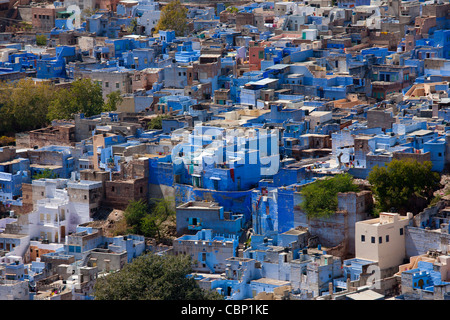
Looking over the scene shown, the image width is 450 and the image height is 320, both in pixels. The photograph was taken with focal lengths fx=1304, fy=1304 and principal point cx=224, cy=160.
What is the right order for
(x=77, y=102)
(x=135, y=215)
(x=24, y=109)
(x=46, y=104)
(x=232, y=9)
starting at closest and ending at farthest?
(x=135, y=215) → (x=77, y=102) → (x=24, y=109) → (x=46, y=104) → (x=232, y=9)

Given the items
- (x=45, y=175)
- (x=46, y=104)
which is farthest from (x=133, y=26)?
(x=45, y=175)

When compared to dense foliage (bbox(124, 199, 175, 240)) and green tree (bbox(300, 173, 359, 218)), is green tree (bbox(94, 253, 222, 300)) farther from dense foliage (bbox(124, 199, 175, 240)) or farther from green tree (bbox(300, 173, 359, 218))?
dense foliage (bbox(124, 199, 175, 240))

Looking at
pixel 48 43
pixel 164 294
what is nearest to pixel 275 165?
pixel 164 294

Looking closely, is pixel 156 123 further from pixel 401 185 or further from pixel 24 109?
pixel 401 185

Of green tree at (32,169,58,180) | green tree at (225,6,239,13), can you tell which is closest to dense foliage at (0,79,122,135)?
green tree at (32,169,58,180)
